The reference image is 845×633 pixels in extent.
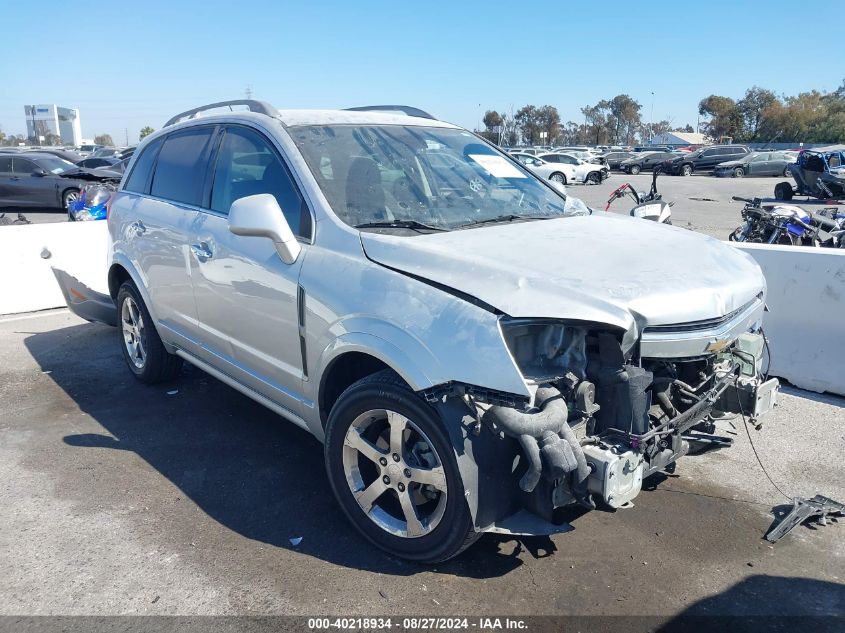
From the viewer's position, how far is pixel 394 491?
3191 mm

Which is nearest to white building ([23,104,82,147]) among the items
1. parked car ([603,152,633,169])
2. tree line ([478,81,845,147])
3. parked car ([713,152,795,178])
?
tree line ([478,81,845,147])

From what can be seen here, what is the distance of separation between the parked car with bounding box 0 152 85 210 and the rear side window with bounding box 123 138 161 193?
14.9 metres

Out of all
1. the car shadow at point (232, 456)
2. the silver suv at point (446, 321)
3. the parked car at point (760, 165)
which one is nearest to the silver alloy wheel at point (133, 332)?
the car shadow at point (232, 456)

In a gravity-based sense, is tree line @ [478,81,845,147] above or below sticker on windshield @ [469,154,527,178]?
above

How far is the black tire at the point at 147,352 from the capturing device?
522cm

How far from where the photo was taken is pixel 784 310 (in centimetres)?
543

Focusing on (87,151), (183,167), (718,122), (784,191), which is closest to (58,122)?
(87,151)

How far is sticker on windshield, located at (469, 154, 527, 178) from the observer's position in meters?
4.29

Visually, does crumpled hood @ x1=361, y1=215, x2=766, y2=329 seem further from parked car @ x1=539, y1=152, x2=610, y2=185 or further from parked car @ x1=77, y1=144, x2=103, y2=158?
parked car @ x1=77, y1=144, x2=103, y2=158

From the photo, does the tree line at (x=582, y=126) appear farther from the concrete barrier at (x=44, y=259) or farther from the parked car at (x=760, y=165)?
the concrete barrier at (x=44, y=259)

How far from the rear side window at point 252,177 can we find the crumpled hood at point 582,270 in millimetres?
551

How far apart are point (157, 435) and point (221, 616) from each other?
2069 mm

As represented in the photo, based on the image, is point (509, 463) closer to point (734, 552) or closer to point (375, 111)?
point (734, 552)

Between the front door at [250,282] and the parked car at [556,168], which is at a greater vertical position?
the parked car at [556,168]
